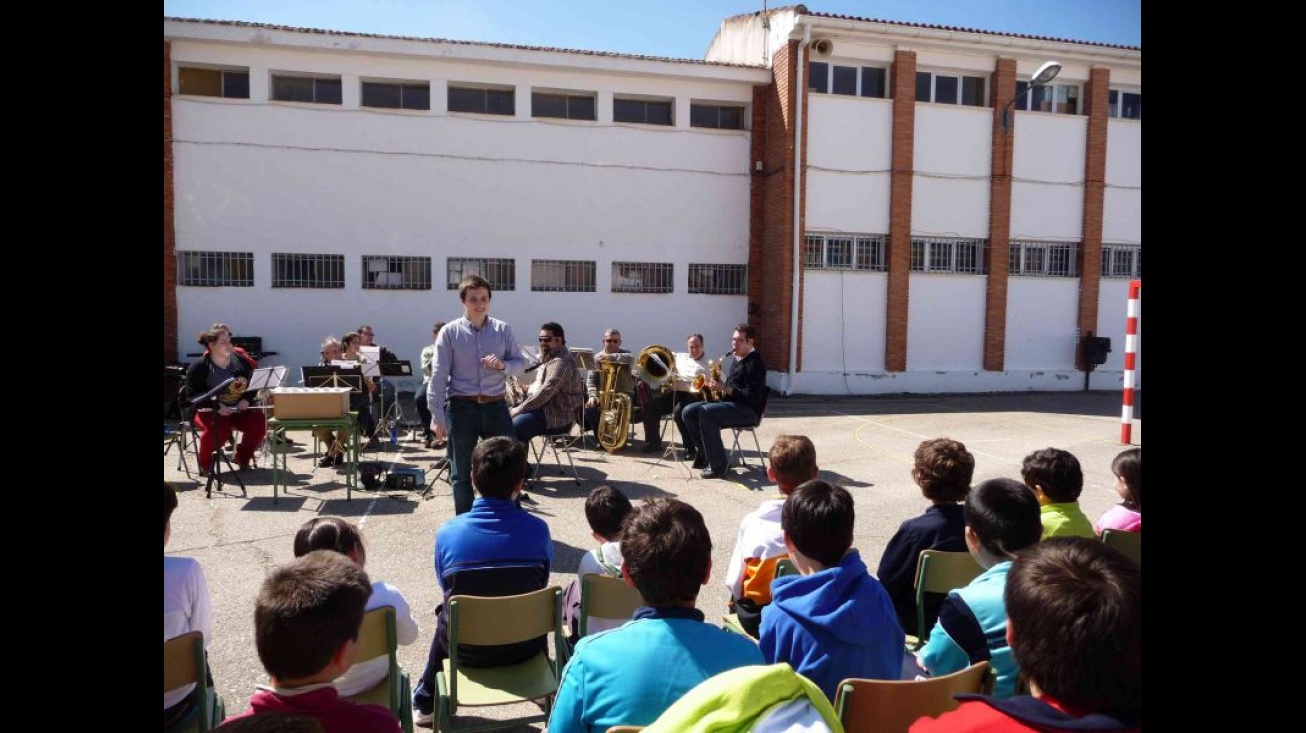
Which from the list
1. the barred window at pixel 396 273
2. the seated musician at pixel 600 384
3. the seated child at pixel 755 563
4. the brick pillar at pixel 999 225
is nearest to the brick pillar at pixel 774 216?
the brick pillar at pixel 999 225

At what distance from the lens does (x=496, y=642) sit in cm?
279

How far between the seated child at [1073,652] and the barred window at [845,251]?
52.7 feet

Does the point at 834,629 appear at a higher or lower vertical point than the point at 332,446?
higher

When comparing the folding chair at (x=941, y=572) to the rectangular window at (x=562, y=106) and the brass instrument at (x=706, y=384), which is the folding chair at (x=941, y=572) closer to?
the brass instrument at (x=706, y=384)

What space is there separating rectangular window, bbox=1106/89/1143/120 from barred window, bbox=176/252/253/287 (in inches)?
758

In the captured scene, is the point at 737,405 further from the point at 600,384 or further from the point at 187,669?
the point at 187,669

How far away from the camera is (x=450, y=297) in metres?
16.2

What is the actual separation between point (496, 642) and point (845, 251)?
15963mm

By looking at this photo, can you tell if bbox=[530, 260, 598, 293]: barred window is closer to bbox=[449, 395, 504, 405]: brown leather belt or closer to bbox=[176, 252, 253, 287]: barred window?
bbox=[176, 252, 253, 287]: barred window

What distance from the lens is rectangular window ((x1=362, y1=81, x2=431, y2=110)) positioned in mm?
16062

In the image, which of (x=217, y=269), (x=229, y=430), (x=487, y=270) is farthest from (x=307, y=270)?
(x=229, y=430)

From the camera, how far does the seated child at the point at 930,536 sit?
11.0 ft

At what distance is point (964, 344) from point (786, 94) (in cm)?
693
